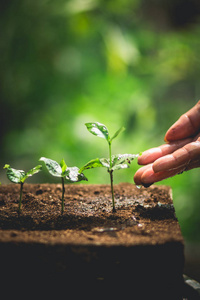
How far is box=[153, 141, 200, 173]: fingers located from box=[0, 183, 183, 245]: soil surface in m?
0.15

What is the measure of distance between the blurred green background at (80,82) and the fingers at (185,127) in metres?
1.31

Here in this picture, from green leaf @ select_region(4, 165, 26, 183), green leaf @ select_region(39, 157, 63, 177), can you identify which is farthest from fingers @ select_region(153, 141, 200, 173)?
green leaf @ select_region(4, 165, 26, 183)

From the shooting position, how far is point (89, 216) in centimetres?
109

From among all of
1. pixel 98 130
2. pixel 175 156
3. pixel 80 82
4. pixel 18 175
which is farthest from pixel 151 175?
pixel 80 82

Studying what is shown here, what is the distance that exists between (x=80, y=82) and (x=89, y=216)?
2.18m

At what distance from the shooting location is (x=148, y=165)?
4.05 ft

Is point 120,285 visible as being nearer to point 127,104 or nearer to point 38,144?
point 38,144

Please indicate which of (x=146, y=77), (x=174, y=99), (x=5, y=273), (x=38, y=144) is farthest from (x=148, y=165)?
(x=174, y=99)

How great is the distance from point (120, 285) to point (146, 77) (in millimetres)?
2941

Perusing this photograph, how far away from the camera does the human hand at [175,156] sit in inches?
44.6

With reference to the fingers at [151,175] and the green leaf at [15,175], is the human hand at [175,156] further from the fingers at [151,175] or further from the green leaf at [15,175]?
the green leaf at [15,175]

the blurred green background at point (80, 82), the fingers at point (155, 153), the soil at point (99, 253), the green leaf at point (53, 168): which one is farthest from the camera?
the blurred green background at point (80, 82)

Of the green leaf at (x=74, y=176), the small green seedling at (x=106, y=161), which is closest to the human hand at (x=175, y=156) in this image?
the small green seedling at (x=106, y=161)

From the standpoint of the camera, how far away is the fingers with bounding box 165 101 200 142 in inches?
52.6
